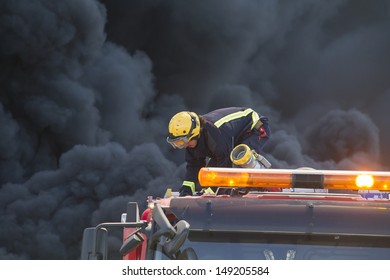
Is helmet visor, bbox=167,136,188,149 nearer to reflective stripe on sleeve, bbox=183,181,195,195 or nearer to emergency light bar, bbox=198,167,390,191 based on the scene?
reflective stripe on sleeve, bbox=183,181,195,195

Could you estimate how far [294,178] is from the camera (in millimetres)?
3969

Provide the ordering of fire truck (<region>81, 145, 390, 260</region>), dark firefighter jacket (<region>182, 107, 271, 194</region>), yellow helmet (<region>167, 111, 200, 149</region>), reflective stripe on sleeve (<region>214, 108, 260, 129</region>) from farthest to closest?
reflective stripe on sleeve (<region>214, 108, 260, 129</region>) < dark firefighter jacket (<region>182, 107, 271, 194</region>) < yellow helmet (<region>167, 111, 200, 149</region>) < fire truck (<region>81, 145, 390, 260</region>)

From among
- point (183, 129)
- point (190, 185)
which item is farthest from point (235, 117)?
point (190, 185)

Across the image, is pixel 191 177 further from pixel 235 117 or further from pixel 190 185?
pixel 235 117

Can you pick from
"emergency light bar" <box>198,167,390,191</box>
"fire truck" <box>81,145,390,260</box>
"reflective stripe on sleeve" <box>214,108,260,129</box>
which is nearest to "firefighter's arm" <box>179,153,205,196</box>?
"reflective stripe on sleeve" <box>214,108,260,129</box>

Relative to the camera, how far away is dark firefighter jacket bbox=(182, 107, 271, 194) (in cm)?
607

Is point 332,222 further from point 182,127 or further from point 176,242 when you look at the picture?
point 182,127

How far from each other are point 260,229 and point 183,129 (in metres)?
2.37

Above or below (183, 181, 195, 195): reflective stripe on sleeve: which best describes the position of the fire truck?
below

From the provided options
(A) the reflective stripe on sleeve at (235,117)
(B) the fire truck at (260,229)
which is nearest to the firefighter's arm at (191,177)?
(A) the reflective stripe on sleeve at (235,117)

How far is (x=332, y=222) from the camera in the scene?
3.66 metres

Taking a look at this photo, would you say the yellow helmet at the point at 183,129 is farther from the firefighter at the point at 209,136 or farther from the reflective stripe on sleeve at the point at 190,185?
the reflective stripe on sleeve at the point at 190,185
